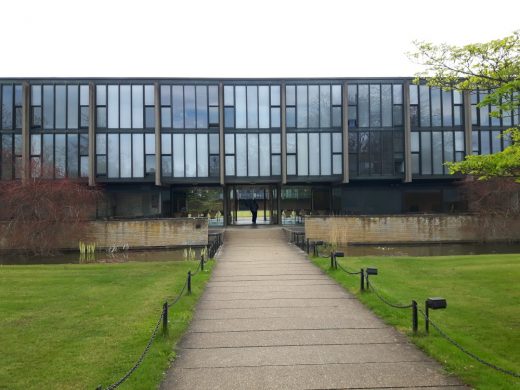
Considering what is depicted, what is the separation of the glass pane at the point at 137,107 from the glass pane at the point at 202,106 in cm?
454

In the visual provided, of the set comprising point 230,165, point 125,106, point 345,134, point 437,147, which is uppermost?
point 125,106

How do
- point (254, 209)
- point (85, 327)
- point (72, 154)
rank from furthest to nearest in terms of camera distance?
point (254, 209)
point (72, 154)
point (85, 327)

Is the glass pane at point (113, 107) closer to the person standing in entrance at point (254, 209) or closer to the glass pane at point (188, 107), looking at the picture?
the glass pane at point (188, 107)

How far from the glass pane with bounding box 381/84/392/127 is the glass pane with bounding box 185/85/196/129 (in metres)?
15.6

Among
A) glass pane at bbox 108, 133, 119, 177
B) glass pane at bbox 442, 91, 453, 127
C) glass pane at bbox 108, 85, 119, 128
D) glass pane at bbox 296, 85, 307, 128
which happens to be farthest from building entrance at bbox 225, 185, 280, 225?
glass pane at bbox 442, 91, 453, 127

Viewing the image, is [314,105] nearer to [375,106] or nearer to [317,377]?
[375,106]

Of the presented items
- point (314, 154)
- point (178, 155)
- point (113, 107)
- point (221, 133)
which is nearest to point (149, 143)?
point (178, 155)

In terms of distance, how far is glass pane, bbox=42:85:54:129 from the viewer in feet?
118

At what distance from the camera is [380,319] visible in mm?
8906

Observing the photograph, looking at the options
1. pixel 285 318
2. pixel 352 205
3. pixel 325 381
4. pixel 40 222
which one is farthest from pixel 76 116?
pixel 325 381

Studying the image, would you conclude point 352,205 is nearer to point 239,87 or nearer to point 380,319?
point 239,87

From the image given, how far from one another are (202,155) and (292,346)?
30202 mm

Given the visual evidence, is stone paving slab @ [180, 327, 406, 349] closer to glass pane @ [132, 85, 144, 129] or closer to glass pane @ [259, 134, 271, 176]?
glass pane @ [259, 134, 271, 176]

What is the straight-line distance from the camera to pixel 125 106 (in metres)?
36.3
